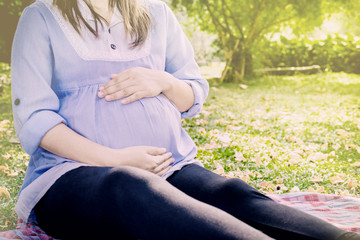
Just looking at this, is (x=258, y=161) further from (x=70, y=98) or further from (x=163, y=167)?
(x=70, y=98)

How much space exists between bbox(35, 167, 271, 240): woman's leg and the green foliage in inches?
569

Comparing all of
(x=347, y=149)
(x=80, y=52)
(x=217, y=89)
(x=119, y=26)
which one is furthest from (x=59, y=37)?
(x=217, y=89)

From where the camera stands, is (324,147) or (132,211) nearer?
(132,211)

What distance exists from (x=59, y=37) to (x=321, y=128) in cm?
511

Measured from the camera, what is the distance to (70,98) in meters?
1.99

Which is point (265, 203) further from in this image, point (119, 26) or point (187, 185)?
point (119, 26)

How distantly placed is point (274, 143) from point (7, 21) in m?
8.64

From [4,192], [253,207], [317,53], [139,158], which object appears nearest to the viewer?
[253,207]

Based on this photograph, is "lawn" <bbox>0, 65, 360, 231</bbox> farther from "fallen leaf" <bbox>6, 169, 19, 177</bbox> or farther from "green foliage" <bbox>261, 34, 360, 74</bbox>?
"green foliage" <bbox>261, 34, 360, 74</bbox>

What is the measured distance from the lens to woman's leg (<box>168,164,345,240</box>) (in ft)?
5.00

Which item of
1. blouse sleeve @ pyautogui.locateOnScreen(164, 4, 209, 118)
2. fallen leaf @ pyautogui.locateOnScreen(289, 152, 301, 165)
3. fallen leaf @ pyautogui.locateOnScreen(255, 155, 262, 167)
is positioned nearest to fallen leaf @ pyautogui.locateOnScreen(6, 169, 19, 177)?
blouse sleeve @ pyautogui.locateOnScreen(164, 4, 209, 118)

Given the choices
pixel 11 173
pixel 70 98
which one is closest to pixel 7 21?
pixel 11 173

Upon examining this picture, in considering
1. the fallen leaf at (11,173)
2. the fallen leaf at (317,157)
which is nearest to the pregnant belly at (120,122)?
the fallen leaf at (11,173)

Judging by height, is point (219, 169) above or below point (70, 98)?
below
